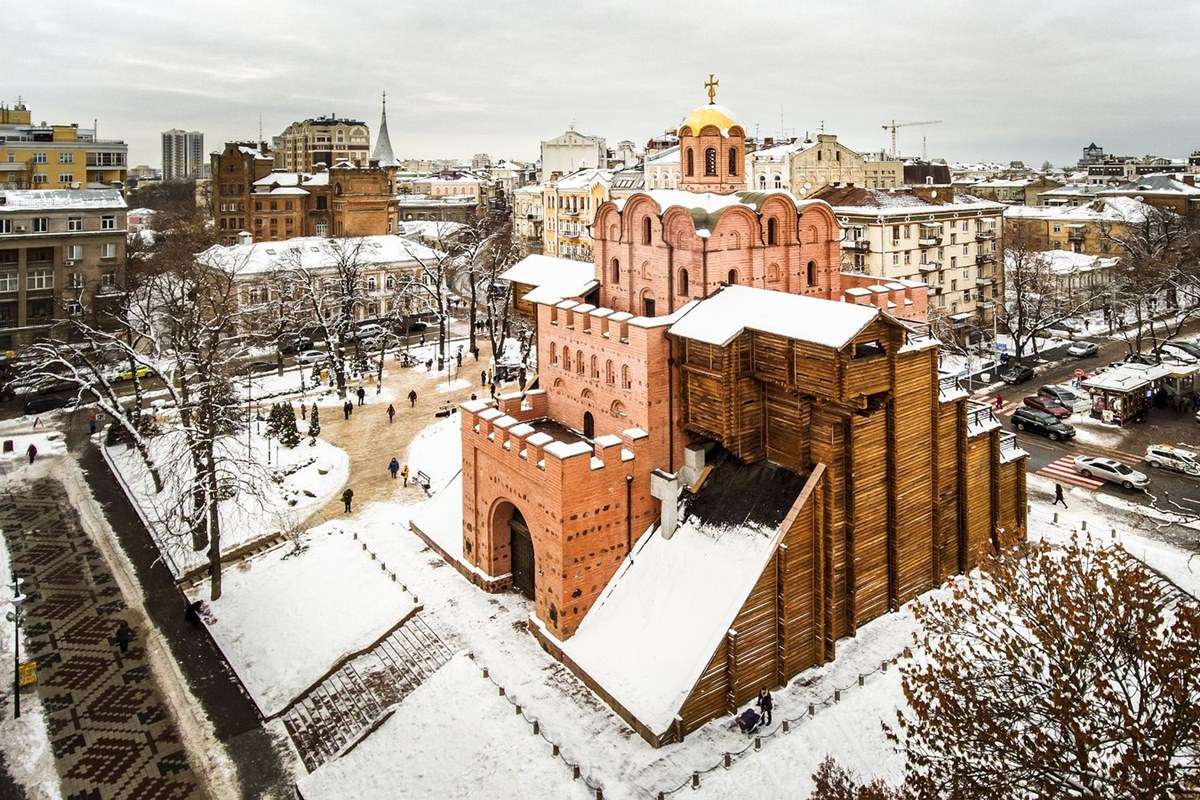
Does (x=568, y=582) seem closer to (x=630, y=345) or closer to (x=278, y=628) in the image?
(x=630, y=345)

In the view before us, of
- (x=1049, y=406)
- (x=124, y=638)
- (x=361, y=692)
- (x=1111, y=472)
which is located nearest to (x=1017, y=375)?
(x=1049, y=406)

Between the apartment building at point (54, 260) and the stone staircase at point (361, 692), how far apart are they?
1500 inches

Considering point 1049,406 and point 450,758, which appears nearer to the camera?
point 450,758

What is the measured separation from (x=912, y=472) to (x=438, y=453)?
2130 cm

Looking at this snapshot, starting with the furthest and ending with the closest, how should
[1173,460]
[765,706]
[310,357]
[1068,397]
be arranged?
[310,357]
[1068,397]
[1173,460]
[765,706]

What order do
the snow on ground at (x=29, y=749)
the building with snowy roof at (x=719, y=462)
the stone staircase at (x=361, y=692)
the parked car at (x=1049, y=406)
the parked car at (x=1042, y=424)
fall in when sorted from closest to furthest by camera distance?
the snow on ground at (x=29, y=749) < the stone staircase at (x=361, y=692) < the building with snowy roof at (x=719, y=462) < the parked car at (x=1042, y=424) < the parked car at (x=1049, y=406)

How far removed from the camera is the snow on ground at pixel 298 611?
836 inches

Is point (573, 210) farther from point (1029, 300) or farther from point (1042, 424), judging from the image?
point (1042, 424)

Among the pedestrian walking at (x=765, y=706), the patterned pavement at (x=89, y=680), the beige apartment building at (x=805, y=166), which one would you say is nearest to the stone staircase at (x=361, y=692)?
the patterned pavement at (x=89, y=680)

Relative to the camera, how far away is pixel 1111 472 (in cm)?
3134

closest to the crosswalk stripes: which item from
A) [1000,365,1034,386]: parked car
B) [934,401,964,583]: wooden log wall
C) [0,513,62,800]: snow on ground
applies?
[934,401,964,583]: wooden log wall

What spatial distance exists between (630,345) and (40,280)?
47.0 m

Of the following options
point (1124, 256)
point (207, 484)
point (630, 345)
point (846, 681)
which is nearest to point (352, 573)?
point (207, 484)

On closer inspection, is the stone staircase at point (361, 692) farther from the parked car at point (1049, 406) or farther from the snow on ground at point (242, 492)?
the parked car at point (1049, 406)
